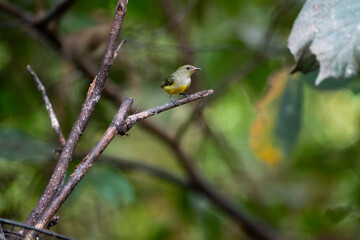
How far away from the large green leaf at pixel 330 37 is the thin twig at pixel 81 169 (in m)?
0.46

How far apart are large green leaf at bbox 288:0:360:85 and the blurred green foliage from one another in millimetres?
1197

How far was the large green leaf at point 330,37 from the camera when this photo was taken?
3.85 feet

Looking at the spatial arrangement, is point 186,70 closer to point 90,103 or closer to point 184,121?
point 90,103

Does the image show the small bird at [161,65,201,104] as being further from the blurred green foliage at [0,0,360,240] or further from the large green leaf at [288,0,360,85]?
the large green leaf at [288,0,360,85]

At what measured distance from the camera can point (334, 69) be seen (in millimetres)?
1174

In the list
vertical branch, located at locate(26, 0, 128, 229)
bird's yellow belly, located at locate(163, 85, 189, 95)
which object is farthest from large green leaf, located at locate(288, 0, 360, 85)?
bird's yellow belly, located at locate(163, 85, 189, 95)

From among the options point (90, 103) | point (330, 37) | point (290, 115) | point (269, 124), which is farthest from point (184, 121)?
point (90, 103)

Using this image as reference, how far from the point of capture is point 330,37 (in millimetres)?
1204

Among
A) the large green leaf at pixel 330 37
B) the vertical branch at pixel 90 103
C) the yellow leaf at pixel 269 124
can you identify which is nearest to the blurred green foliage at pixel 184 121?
the yellow leaf at pixel 269 124

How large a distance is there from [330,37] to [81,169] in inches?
26.3

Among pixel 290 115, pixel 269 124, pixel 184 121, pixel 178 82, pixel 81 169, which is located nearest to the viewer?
pixel 81 169

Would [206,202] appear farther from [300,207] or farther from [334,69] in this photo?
[334,69]

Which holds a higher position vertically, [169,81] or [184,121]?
[184,121]

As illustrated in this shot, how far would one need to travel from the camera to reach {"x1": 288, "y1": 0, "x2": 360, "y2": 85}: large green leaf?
3.85 feet
